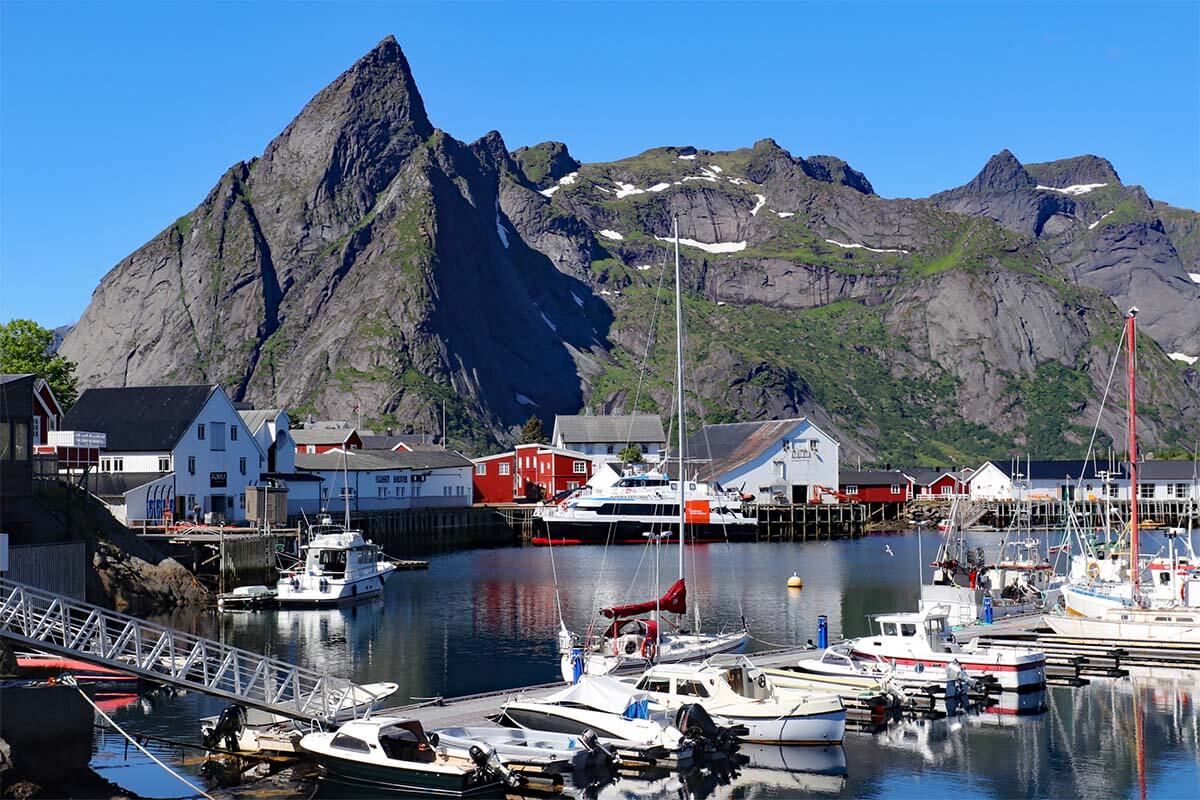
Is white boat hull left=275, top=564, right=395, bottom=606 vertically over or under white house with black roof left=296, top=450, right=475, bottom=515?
under

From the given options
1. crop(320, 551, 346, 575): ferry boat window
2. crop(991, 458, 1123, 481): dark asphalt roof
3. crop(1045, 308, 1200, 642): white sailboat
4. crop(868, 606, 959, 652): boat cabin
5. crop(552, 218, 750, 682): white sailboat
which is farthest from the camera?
crop(991, 458, 1123, 481): dark asphalt roof

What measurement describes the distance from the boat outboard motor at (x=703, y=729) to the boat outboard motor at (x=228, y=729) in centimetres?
1150

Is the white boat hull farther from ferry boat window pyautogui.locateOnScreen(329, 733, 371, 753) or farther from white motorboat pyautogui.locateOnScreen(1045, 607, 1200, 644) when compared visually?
ferry boat window pyautogui.locateOnScreen(329, 733, 371, 753)

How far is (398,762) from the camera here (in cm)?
3092

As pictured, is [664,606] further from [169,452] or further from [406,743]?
[169,452]

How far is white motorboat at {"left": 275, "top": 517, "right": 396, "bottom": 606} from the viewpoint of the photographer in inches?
2680

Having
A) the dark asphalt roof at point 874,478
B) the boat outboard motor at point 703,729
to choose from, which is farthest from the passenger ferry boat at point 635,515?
the boat outboard motor at point 703,729

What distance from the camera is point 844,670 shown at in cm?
4162

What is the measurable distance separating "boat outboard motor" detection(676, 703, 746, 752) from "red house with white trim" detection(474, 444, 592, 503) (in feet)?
354

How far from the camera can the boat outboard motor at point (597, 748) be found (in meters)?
32.3

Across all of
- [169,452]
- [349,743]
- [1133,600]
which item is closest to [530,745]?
[349,743]

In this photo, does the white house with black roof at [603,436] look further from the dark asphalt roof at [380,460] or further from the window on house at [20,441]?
the window on house at [20,441]

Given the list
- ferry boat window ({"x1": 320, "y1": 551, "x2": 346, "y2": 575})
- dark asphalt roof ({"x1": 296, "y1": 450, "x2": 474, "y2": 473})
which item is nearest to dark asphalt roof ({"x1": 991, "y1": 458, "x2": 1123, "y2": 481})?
dark asphalt roof ({"x1": 296, "y1": 450, "x2": 474, "y2": 473})

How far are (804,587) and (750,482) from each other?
60.2m
